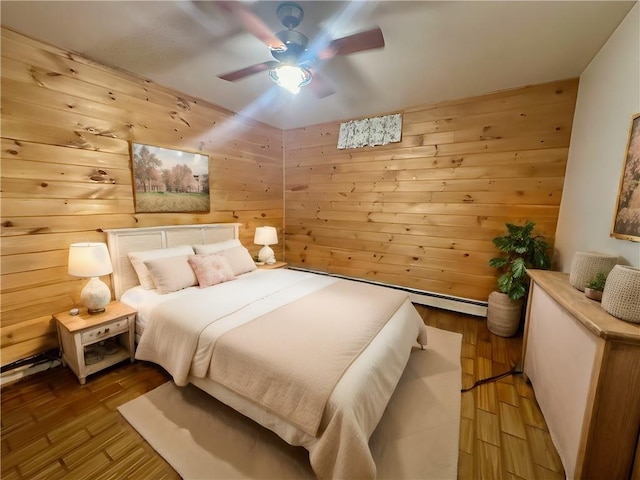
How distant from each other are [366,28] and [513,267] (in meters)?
2.37

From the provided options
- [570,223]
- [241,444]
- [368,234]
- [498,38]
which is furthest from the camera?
[368,234]

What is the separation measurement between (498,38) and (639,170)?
1275 millimetres

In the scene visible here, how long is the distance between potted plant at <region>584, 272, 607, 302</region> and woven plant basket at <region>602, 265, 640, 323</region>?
204 mm

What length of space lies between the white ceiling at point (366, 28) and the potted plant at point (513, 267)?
1.43 meters

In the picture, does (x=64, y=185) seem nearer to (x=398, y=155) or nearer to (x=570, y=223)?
(x=398, y=155)

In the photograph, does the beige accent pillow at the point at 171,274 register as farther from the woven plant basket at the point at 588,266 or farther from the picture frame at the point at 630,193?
the picture frame at the point at 630,193

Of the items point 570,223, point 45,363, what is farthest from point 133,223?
point 570,223

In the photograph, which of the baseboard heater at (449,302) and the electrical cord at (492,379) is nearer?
the electrical cord at (492,379)

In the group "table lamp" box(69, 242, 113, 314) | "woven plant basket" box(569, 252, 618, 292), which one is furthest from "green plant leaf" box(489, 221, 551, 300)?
"table lamp" box(69, 242, 113, 314)

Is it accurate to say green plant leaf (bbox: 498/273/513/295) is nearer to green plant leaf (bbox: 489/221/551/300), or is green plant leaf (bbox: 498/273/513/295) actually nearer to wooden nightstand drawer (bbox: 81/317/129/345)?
green plant leaf (bbox: 489/221/551/300)

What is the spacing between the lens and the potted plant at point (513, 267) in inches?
97.6

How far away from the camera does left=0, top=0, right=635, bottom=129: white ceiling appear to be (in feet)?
5.41

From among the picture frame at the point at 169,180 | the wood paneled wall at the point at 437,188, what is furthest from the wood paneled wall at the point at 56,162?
the wood paneled wall at the point at 437,188

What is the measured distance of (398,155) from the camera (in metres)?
3.35
